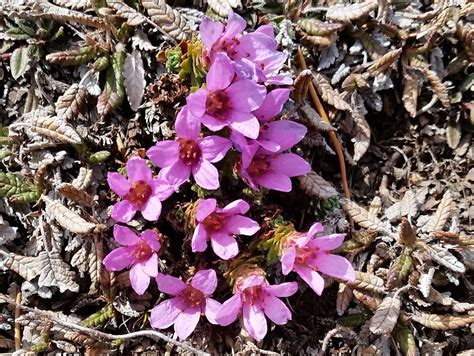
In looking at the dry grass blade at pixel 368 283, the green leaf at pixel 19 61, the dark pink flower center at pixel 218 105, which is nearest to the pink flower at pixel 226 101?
the dark pink flower center at pixel 218 105

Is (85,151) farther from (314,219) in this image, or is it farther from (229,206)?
(314,219)

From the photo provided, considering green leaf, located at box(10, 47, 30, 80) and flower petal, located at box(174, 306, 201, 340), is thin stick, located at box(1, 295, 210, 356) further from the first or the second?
green leaf, located at box(10, 47, 30, 80)

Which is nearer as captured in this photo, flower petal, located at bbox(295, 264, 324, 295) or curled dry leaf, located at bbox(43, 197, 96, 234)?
flower petal, located at bbox(295, 264, 324, 295)

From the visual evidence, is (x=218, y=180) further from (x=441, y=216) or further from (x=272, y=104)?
(x=441, y=216)

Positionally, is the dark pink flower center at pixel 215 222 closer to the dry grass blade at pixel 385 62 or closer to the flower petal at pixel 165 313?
the flower petal at pixel 165 313

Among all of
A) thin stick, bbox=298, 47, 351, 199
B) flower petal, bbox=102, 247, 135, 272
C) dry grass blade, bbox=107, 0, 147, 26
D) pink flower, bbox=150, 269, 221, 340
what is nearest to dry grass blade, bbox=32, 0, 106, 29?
dry grass blade, bbox=107, 0, 147, 26

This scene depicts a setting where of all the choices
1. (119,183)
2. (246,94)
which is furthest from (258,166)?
(119,183)
